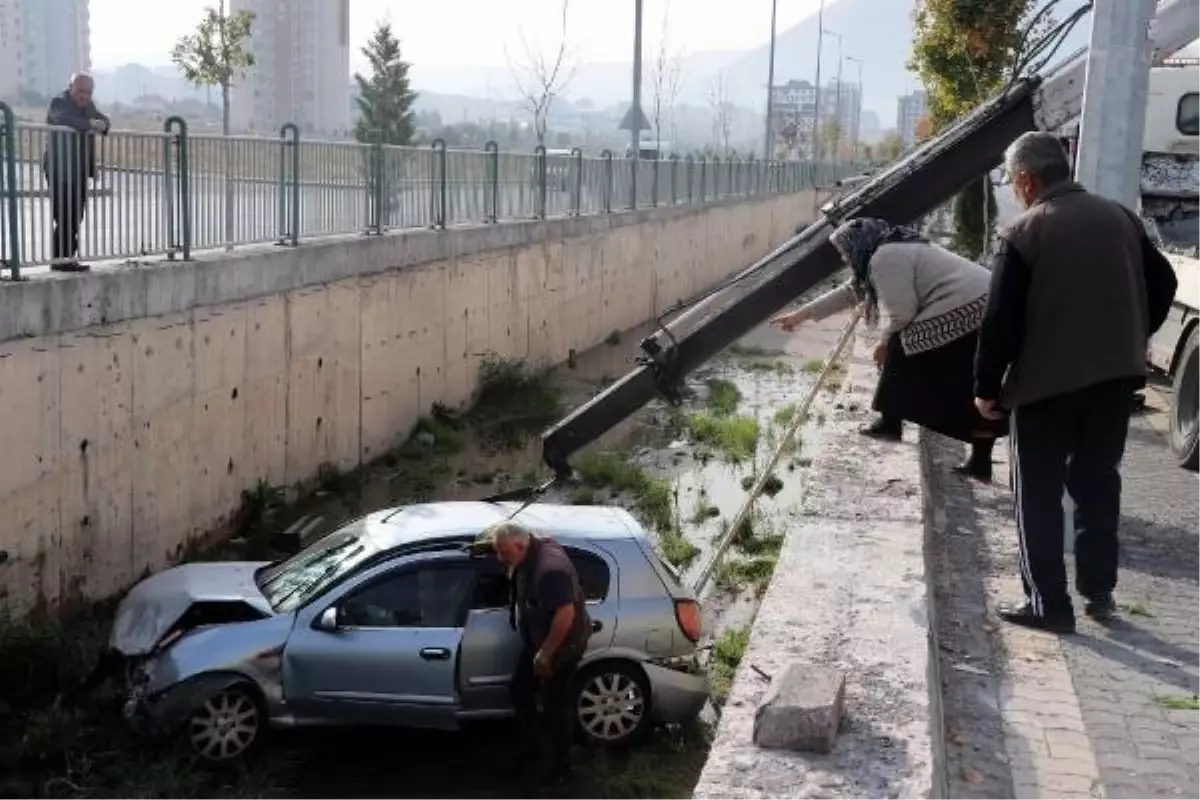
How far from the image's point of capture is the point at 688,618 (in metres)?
7.95

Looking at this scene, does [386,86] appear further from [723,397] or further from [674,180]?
[723,397]

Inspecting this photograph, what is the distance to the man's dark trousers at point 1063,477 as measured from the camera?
249 inches

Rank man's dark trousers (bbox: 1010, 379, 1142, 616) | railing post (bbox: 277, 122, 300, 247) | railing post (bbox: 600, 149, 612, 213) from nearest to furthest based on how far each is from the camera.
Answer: man's dark trousers (bbox: 1010, 379, 1142, 616), railing post (bbox: 277, 122, 300, 247), railing post (bbox: 600, 149, 612, 213)

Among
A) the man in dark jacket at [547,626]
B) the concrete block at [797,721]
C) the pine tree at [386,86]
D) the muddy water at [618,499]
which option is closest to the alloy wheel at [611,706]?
the muddy water at [618,499]

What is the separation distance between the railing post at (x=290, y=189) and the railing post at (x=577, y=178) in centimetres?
1106

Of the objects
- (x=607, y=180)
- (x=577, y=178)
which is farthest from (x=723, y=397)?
(x=607, y=180)

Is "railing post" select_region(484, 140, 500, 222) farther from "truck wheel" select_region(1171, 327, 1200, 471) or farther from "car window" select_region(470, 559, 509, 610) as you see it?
"car window" select_region(470, 559, 509, 610)

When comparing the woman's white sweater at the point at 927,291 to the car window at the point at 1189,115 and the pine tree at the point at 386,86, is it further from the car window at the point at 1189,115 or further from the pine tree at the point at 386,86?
the pine tree at the point at 386,86

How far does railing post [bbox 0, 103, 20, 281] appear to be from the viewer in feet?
30.4

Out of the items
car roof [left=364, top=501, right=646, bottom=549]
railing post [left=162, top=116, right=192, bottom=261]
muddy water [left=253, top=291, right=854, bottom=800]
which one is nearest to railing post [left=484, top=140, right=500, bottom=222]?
muddy water [left=253, top=291, right=854, bottom=800]

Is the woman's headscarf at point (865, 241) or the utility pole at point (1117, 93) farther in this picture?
the utility pole at point (1117, 93)

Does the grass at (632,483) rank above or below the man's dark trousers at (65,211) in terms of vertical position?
below

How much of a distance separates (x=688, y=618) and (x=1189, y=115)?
37.1 feet

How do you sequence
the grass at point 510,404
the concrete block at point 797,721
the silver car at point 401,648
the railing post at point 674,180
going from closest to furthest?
the concrete block at point 797,721
the silver car at point 401,648
the grass at point 510,404
the railing post at point 674,180
